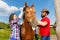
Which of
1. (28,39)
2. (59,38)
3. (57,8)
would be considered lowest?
(28,39)

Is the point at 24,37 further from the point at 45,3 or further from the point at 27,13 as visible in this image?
the point at 45,3

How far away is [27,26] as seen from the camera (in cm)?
236

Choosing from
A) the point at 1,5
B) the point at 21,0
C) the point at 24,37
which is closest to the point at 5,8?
the point at 1,5

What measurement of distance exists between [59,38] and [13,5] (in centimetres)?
222

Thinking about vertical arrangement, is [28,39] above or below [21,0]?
below

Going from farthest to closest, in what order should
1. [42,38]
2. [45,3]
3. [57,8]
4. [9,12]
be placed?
[45,3] → [9,12] → [42,38] → [57,8]

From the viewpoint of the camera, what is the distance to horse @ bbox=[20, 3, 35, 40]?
2.26 meters

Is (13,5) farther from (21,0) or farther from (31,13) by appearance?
(31,13)

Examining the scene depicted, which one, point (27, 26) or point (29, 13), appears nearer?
point (29, 13)

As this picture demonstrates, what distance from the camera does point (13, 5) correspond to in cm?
286

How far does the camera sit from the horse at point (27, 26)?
2.26 m

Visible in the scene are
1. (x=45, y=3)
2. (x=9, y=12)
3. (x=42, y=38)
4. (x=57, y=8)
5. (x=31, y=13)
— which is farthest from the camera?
(x=45, y=3)

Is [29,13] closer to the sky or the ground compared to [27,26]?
closer to the sky

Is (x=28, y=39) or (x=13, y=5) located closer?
(x=28, y=39)
